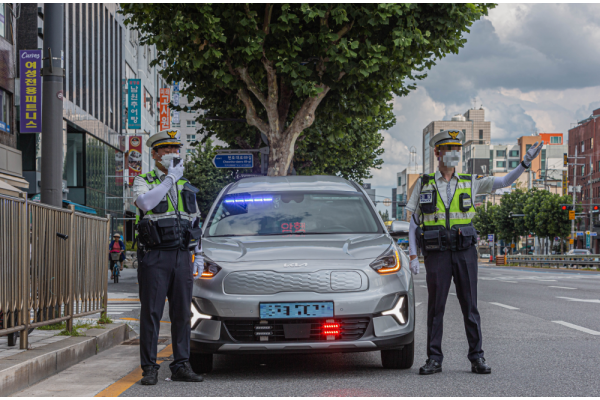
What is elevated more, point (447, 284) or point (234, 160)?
point (234, 160)

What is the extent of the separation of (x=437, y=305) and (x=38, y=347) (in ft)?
10.8

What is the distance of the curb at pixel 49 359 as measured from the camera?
16.6ft

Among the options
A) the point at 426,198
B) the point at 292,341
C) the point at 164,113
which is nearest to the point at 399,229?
the point at 426,198

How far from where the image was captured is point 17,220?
5.96 metres

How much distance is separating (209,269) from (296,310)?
772mm

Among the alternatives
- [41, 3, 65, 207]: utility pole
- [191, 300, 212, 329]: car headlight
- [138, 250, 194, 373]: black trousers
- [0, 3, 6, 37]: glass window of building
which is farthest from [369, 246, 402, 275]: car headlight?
[0, 3, 6, 37]: glass window of building

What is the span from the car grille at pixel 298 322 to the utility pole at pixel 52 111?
4.38 metres

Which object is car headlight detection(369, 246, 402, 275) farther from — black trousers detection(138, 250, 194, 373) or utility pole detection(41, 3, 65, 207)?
utility pole detection(41, 3, 65, 207)

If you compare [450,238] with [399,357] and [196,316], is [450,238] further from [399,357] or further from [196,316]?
[196,316]

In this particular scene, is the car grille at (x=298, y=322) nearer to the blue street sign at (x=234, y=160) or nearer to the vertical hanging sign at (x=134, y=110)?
the blue street sign at (x=234, y=160)

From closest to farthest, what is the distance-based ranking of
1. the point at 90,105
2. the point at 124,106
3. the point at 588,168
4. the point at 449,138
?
the point at 449,138
the point at 90,105
the point at 124,106
the point at 588,168

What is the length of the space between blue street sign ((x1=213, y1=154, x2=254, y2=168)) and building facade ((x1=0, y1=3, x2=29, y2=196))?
8830 mm

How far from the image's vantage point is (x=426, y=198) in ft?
19.8

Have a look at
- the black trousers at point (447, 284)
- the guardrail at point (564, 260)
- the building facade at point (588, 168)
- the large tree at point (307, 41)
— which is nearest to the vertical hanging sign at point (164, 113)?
the guardrail at point (564, 260)
